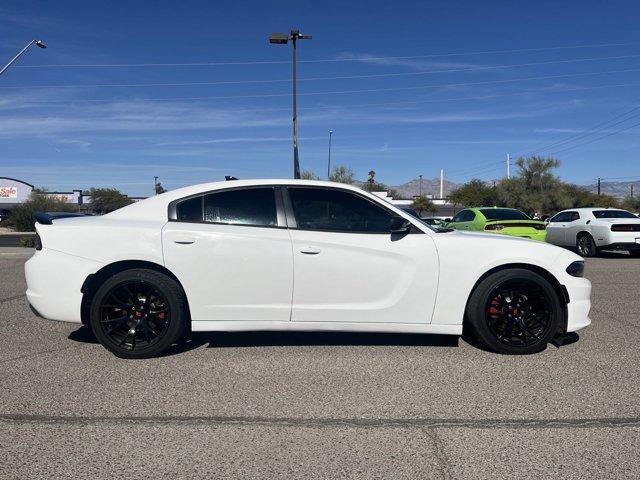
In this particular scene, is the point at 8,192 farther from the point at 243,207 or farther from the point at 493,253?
the point at 493,253

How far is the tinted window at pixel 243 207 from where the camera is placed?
4.85 meters

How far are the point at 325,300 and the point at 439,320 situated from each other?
1.01 m

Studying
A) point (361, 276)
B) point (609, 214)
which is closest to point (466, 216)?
point (609, 214)

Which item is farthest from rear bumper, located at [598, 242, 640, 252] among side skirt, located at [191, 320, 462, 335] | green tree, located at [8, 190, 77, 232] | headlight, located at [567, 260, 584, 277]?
green tree, located at [8, 190, 77, 232]

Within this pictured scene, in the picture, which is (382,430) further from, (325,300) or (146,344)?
(146,344)

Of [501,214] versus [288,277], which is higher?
[501,214]

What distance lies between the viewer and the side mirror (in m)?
4.73

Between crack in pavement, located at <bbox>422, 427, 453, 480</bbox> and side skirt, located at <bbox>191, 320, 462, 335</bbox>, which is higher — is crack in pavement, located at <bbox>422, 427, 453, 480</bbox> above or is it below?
below

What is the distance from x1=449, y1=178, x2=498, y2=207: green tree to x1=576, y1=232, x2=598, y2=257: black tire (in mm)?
57128

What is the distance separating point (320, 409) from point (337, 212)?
1870mm

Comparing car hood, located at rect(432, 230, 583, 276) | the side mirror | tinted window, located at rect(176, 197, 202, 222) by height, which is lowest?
car hood, located at rect(432, 230, 583, 276)

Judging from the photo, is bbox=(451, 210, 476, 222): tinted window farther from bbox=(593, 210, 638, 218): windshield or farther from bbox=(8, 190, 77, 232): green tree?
bbox=(8, 190, 77, 232): green tree

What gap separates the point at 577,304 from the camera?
15.9 ft

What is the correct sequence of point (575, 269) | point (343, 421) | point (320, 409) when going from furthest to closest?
point (575, 269), point (320, 409), point (343, 421)
